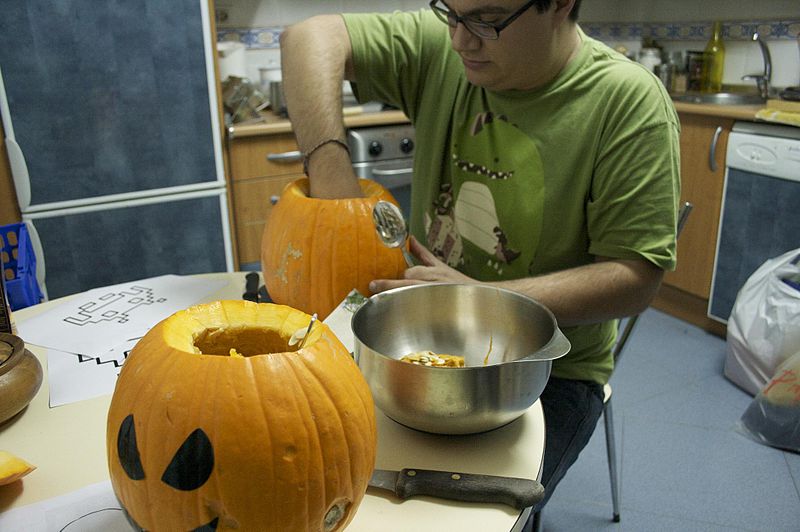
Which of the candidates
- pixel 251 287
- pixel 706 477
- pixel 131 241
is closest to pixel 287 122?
pixel 131 241

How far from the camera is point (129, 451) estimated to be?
0.52 m

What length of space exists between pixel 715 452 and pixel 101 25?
2.34 m

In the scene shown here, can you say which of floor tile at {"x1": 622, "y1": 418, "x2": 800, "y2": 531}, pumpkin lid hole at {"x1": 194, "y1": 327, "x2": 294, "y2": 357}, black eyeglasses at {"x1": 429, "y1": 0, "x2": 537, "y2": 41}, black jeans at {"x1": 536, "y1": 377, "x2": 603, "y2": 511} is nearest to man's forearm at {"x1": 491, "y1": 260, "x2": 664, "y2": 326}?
black jeans at {"x1": 536, "y1": 377, "x2": 603, "y2": 511}

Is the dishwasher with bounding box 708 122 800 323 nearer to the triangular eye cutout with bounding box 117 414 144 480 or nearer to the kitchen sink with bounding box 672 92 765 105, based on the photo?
the kitchen sink with bounding box 672 92 765 105

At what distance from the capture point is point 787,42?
2.76m

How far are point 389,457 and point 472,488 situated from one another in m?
0.10

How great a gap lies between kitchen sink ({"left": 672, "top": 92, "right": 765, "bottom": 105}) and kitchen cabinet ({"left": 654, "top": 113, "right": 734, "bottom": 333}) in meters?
0.35

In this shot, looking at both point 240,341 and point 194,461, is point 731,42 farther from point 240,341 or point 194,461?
point 194,461

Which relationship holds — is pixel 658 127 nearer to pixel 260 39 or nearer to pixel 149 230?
pixel 149 230

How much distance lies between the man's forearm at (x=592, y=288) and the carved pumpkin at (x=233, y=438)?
0.52m

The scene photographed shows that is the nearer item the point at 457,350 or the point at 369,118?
the point at 457,350

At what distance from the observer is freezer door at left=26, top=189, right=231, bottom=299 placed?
232 centimetres

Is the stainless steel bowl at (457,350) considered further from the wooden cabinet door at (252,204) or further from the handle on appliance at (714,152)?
the handle on appliance at (714,152)

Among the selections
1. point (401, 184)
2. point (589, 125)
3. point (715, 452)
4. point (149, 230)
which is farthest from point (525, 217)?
point (149, 230)
